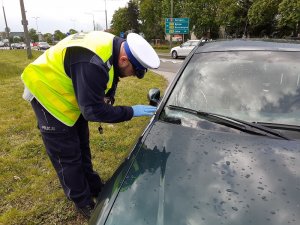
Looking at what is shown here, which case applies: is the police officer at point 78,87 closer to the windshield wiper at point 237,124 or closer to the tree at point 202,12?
the windshield wiper at point 237,124

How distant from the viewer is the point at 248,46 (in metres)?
2.54

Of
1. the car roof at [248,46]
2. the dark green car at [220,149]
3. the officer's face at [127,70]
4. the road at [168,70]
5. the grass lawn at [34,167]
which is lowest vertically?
the road at [168,70]

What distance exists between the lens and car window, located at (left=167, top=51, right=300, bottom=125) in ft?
6.76

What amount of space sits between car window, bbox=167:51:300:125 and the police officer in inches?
12.5

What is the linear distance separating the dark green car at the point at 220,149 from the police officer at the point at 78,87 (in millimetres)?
308

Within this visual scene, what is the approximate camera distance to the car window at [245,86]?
2061 millimetres

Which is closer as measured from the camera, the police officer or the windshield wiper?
the windshield wiper

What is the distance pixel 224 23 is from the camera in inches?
1180

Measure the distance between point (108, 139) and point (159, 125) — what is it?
8.67 ft

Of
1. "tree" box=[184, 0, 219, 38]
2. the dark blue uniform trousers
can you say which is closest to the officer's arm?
the dark blue uniform trousers

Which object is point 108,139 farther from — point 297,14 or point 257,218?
point 297,14

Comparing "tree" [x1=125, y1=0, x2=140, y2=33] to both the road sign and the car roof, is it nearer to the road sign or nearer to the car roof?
the road sign

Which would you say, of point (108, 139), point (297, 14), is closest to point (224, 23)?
point (297, 14)

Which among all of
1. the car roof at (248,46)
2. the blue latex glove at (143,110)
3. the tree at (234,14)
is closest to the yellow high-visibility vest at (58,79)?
the blue latex glove at (143,110)
